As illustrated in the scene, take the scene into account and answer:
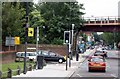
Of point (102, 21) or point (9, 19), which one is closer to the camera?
point (9, 19)

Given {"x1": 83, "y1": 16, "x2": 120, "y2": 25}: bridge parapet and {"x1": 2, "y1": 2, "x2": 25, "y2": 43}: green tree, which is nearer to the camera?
{"x1": 2, "y1": 2, "x2": 25, "y2": 43}: green tree

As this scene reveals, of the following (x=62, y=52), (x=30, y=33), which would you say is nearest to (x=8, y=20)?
(x=30, y=33)

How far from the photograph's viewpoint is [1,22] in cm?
4084

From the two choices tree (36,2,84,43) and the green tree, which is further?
tree (36,2,84,43)

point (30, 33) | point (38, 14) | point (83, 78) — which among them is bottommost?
point (83, 78)

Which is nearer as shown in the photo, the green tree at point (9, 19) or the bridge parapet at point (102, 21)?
the green tree at point (9, 19)

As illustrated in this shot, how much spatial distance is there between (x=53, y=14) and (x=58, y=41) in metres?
6.58

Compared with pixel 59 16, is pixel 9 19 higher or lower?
lower

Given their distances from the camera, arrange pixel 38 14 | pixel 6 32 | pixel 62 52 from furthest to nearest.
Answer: pixel 38 14 < pixel 62 52 < pixel 6 32

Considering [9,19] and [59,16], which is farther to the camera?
[59,16]

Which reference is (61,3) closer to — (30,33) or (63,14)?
(63,14)

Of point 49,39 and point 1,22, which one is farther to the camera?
point 49,39

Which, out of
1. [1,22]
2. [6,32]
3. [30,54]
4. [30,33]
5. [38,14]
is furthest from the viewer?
[38,14]

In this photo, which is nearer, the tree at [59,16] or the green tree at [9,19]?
the green tree at [9,19]
